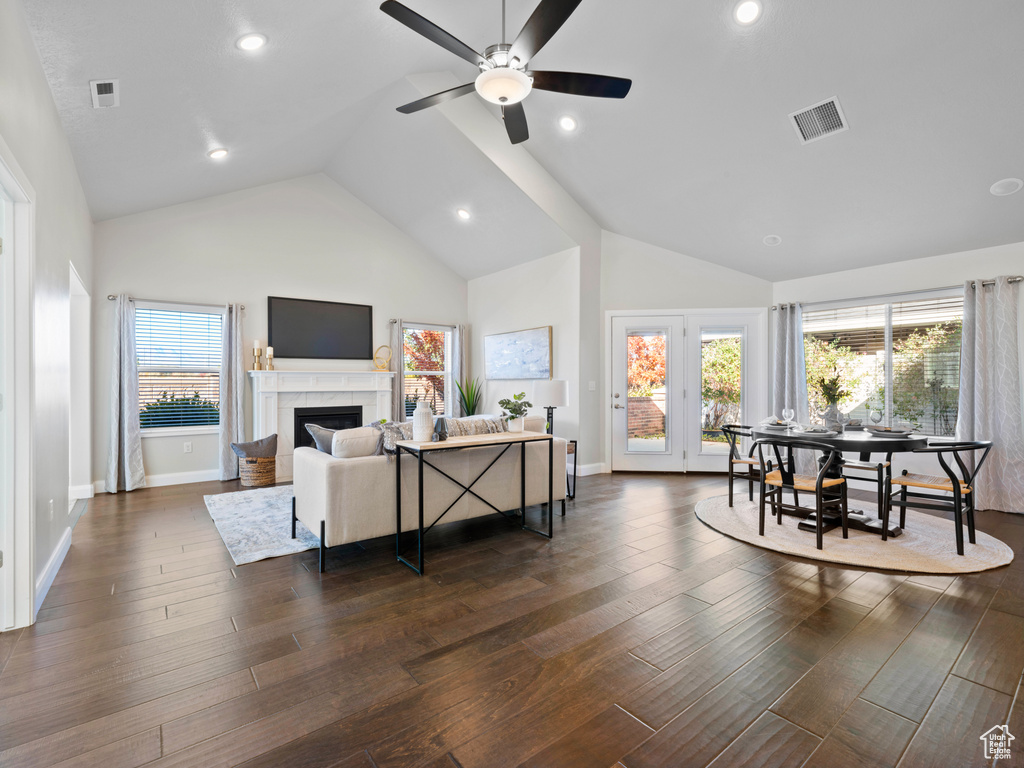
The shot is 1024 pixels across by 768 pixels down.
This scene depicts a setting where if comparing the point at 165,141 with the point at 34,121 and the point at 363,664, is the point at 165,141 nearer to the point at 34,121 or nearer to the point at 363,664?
the point at 34,121


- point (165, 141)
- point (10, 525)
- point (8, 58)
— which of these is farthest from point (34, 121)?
point (10, 525)

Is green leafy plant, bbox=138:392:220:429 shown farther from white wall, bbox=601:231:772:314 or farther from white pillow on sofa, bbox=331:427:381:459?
white wall, bbox=601:231:772:314

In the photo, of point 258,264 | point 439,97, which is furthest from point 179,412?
point 439,97

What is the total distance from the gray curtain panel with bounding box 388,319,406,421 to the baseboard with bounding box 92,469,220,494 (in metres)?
2.23

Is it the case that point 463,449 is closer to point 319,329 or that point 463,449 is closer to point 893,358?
point 319,329

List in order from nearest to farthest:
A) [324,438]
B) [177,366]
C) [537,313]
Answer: [324,438] → [177,366] → [537,313]

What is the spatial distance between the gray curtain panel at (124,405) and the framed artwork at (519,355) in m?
4.23

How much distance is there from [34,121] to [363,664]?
3.13m

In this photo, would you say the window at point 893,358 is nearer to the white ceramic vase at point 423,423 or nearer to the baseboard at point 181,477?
the white ceramic vase at point 423,423

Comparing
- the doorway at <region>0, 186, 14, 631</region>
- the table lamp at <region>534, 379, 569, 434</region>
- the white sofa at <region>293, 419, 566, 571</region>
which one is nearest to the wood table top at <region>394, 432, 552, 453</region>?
the white sofa at <region>293, 419, 566, 571</region>

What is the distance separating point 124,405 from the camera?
524 centimetres

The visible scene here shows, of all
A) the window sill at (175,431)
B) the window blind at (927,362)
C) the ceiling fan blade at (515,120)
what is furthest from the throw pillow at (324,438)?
the window blind at (927,362)

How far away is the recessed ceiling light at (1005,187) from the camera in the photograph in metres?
3.70

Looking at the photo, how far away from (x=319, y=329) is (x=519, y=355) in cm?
263
